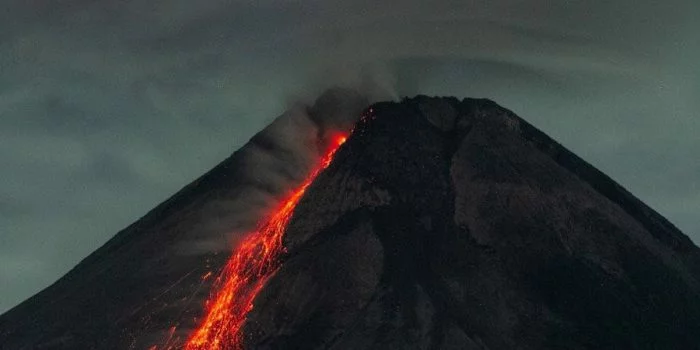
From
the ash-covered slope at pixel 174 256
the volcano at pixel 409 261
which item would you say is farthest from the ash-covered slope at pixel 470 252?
the ash-covered slope at pixel 174 256

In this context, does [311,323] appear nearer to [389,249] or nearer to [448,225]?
[389,249]

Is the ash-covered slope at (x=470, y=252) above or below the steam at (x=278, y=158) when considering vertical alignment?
below

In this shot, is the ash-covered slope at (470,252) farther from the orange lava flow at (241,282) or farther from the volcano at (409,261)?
the orange lava flow at (241,282)

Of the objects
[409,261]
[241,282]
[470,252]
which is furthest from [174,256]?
[470,252]

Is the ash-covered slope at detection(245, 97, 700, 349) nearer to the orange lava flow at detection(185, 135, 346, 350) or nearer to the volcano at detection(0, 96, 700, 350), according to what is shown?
the volcano at detection(0, 96, 700, 350)

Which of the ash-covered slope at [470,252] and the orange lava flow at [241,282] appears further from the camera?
the orange lava flow at [241,282]

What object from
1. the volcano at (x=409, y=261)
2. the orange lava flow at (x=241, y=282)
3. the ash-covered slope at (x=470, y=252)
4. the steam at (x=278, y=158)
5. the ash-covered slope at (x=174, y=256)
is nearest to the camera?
the ash-covered slope at (x=470, y=252)

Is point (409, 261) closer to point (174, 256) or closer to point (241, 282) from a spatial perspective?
point (241, 282)

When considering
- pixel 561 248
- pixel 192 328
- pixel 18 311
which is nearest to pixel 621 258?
pixel 561 248
